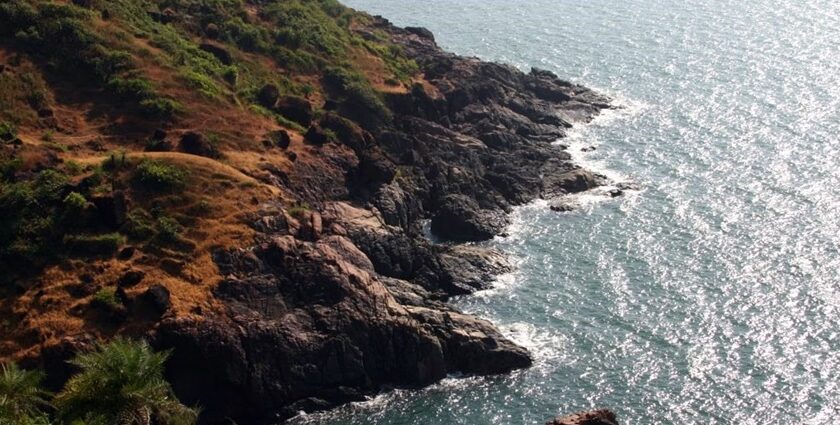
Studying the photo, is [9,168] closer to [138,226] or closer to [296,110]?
[138,226]

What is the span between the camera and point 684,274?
98125 mm

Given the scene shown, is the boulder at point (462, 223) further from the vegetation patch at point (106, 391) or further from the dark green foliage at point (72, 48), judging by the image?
the vegetation patch at point (106, 391)

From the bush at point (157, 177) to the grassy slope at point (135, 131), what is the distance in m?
0.13

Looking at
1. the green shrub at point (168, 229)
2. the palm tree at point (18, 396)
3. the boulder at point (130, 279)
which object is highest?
the palm tree at point (18, 396)

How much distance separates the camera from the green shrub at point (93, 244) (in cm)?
7950

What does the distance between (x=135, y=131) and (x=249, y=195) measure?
17561 mm

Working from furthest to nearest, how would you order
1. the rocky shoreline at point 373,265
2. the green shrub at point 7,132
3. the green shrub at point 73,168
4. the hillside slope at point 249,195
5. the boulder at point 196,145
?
1. the boulder at point 196,145
2. the green shrub at point 7,132
3. the green shrub at point 73,168
4. the hillside slope at point 249,195
5. the rocky shoreline at point 373,265

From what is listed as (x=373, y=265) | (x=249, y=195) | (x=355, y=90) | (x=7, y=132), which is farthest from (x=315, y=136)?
(x=7, y=132)

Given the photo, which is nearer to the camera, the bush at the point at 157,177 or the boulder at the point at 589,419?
the boulder at the point at 589,419

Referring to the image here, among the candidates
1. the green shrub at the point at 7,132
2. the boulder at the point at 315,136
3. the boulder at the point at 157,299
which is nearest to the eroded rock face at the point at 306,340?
the boulder at the point at 157,299

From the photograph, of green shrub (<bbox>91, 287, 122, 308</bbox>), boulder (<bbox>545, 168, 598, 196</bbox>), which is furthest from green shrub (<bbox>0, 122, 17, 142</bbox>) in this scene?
boulder (<bbox>545, 168, 598, 196</bbox>)

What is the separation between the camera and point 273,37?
132 metres

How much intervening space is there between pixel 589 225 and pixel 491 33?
97.9 metres

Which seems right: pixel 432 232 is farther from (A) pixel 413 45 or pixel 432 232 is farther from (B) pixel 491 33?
(B) pixel 491 33
